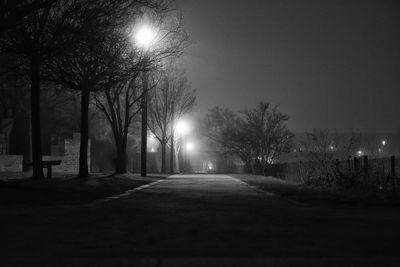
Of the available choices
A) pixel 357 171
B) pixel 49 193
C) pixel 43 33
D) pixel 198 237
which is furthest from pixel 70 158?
pixel 198 237

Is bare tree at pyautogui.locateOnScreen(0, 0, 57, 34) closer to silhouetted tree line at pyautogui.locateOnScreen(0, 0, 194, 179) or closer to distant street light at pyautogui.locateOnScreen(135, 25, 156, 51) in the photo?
silhouetted tree line at pyautogui.locateOnScreen(0, 0, 194, 179)

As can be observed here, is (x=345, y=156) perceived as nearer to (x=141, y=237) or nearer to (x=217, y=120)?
(x=141, y=237)

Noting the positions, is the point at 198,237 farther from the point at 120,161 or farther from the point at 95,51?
the point at 120,161

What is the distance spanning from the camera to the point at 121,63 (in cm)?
2052

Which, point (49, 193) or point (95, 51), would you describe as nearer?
point (49, 193)

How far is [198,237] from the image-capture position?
22.8ft

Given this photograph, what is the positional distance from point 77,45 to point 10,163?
18.2 meters

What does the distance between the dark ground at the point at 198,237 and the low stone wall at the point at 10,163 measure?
940 inches

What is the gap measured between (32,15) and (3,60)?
317 cm

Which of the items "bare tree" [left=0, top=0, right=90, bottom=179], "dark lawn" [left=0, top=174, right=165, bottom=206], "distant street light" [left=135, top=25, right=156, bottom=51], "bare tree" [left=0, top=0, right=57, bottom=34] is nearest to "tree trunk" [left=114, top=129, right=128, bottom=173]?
"distant street light" [left=135, top=25, right=156, bottom=51]

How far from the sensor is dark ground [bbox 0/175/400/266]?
5508mm

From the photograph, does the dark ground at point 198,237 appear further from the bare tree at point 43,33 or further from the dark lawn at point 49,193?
the bare tree at point 43,33

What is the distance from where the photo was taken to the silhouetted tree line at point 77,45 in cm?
1645

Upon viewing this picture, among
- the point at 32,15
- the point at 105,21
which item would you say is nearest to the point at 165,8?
the point at 105,21
